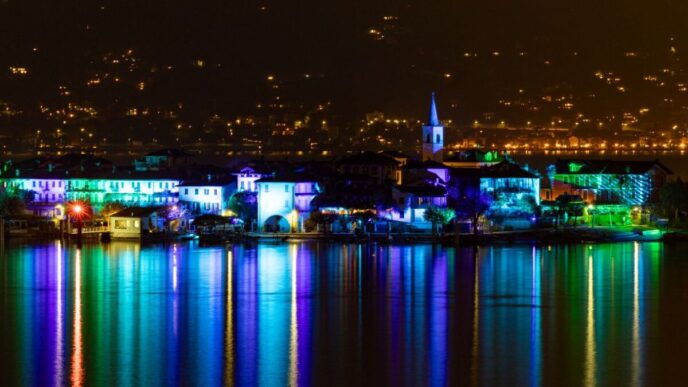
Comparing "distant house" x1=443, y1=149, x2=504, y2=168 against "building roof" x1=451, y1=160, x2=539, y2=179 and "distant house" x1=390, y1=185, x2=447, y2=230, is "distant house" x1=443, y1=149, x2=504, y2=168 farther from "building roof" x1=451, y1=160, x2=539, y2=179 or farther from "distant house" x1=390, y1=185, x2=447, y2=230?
"distant house" x1=390, y1=185, x2=447, y2=230

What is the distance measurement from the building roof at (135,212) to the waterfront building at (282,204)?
5.78 feet

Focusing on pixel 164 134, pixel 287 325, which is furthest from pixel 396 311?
pixel 164 134

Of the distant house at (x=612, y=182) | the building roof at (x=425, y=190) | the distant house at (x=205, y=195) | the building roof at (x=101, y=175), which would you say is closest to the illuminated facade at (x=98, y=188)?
Answer: the building roof at (x=101, y=175)

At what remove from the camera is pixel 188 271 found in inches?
707

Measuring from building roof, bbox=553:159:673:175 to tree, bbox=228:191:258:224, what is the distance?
6.26 metres

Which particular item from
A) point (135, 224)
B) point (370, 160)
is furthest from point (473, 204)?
point (135, 224)

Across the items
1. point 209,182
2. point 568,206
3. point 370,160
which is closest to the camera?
point 568,206

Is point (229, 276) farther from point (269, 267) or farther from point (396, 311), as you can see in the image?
point (396, 311)

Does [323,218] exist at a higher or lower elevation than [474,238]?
higher

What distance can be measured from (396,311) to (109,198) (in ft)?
45.2

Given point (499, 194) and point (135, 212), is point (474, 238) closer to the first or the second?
point (499, 194)

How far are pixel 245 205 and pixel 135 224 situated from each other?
208 centimetres

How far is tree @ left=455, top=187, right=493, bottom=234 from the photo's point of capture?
23.7m

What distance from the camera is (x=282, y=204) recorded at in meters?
24.0
